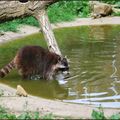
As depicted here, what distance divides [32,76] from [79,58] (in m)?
1.95

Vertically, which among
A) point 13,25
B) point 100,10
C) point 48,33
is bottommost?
point 48,33

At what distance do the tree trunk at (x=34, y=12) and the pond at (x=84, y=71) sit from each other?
0.74 metres

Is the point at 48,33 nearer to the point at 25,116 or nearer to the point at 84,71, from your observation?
the point at 84,71

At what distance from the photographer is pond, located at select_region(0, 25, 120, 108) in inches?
337

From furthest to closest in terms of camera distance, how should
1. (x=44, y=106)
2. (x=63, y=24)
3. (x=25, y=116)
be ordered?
1. (x=63, y=24)
2. (x=44, y=106)
3. (x=25, y=116)

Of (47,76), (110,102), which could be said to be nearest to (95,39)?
(47,76)

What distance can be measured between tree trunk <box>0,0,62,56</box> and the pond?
0.74 meters

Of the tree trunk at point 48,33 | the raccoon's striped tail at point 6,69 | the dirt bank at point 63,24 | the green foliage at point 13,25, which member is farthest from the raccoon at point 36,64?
the green foliage at point 13,25

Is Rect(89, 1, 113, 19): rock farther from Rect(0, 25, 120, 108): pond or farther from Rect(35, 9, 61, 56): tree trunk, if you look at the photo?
Rect(35, 9, 61, 56): tree trunk

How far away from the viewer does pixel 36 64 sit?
32.7 ft

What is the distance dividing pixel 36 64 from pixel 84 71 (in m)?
1.07

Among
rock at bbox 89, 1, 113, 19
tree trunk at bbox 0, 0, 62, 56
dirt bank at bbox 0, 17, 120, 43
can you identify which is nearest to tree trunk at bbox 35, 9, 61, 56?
tree trunk at bbox 0, 0, 62, 56

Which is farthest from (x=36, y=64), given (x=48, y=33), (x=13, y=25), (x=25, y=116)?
(x=13, y=25)

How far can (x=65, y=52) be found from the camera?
1250cm
